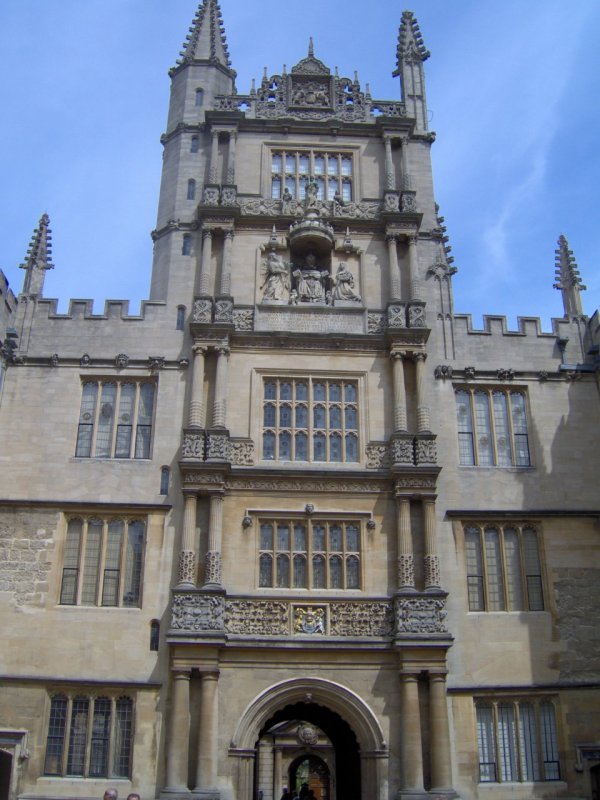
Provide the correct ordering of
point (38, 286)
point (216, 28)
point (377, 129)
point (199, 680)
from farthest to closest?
point (216, 28), point (377, 129), point (38, 286), point (199, 680)

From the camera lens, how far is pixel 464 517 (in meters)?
22.4

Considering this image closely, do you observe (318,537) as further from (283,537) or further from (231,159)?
(231,159)

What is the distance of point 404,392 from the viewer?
23422mm

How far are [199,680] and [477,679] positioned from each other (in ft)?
21.5

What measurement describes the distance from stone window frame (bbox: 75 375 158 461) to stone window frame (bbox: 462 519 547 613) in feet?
28.4

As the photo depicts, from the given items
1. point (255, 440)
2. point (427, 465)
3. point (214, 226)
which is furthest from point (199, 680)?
point (214, 226)

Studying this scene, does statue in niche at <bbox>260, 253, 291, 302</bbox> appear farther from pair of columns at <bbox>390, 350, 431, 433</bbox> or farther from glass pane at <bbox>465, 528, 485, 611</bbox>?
glass pane at <bbox>465, 528, 485, 611</bbox>

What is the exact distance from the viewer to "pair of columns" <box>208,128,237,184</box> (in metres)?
26.4

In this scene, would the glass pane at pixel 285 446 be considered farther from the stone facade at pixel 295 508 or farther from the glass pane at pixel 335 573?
the glass pane at pixel 335 573

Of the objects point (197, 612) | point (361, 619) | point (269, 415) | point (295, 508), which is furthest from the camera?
point (269, 415)

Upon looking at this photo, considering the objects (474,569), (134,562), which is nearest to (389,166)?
(474,569)

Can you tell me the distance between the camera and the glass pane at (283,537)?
21.9 metres

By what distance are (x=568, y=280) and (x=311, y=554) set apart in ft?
37.7

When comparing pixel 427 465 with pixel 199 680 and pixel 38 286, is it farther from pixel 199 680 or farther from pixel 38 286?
pixel 38 286
